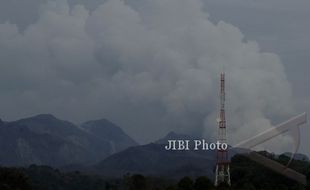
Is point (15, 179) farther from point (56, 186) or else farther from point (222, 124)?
point (56, 186)

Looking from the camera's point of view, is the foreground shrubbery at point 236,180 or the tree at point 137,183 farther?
the tree at point 137,183

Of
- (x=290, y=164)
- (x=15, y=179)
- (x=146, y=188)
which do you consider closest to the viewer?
(x=15, y=179)

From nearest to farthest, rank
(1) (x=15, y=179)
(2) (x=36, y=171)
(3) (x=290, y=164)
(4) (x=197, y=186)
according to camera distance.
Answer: (4) (x=197, y=186) → (1) (x=15, y=179) → (3) (x=290, y=164) → (2) (x=36, y=171)

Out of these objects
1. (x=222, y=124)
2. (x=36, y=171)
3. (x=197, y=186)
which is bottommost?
(x=197, y=186)

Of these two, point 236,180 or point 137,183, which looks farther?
point 137,183

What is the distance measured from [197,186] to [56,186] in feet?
275

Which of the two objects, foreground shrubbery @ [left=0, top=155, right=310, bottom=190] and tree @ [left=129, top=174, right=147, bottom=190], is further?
tree @ [left=129, top=174, right=147, bottom=190]

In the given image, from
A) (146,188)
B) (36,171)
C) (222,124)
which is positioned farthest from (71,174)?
(222,124)

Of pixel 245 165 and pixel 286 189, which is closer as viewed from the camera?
pixel 286 189

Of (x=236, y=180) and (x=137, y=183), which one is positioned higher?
(x=137, y=183)

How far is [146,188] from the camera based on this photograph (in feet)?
236

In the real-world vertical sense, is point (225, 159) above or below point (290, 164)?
below

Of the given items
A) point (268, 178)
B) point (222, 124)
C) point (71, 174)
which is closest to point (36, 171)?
point (71, 174)

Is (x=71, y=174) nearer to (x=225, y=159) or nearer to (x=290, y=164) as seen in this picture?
(x=290, y=164)
